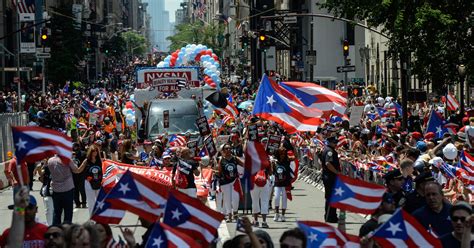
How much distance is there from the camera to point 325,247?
10.3 m

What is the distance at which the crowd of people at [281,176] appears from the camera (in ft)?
33.3

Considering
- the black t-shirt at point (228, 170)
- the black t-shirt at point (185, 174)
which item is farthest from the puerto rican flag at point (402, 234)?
the black t-shirt at point (228, 170)

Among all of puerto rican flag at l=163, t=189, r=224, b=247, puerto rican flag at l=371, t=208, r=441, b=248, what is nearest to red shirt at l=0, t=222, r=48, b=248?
puerto rican flag at l=163, t=189, r=224, b=247

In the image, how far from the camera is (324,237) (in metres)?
10.2

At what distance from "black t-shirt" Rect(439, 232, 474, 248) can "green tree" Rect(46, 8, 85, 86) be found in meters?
72.5

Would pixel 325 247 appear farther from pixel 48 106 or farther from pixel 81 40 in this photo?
Answer: pixel 81 40

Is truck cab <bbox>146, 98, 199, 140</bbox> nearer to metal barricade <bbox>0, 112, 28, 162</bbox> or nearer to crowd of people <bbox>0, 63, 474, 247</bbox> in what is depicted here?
crowd of people <bbox>0, 63, 474, 247</bbox>

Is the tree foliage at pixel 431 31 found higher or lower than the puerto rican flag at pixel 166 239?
higher

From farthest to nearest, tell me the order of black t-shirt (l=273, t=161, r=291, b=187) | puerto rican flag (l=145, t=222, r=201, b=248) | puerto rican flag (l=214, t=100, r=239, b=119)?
puerto rican flag (l=214, t=100, r=239, b=119) < black t-shirt (l=273, t=161, r=291, b=187) < puerto rican flag (l=145, t=222, r=201, b=248)

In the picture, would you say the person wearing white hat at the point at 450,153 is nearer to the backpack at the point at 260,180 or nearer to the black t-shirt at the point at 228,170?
the backpack at the point at 260,180

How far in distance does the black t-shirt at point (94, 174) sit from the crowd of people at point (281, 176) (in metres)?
0.02

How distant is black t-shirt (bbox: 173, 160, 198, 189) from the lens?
19953mm

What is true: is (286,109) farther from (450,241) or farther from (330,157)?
(450,241)

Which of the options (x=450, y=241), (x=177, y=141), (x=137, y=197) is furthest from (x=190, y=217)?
(x=177, y=141)
